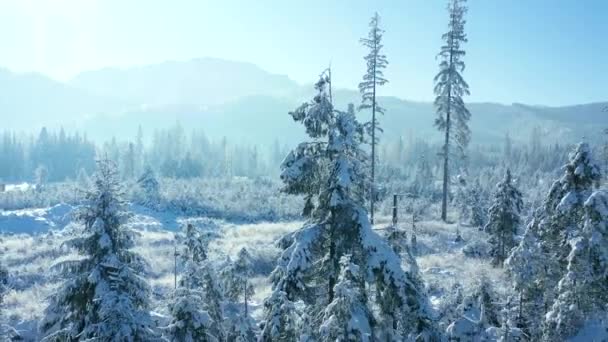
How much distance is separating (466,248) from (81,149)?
139 meters

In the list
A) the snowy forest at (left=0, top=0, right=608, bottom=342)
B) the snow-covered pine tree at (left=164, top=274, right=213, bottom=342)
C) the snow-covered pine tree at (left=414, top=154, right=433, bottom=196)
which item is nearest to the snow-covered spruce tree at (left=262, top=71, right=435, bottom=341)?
the snowy forest at (left=0, top=0, right=608, bottom=342)

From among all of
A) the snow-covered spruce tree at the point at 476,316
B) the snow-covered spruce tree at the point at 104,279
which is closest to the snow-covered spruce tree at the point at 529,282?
the snow-covered spruce tree at the point at 476,316

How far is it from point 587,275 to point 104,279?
1363 centimetres

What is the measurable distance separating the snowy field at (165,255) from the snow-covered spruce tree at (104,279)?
510mm

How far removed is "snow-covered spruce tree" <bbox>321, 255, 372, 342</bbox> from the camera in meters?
8.51

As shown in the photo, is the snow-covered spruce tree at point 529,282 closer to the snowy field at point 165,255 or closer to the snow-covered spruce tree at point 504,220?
the snowy field at point 165,255

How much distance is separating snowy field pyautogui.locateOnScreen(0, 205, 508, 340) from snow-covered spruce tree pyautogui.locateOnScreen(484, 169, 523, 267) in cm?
98

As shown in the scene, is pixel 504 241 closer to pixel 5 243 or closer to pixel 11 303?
pixel 11 303

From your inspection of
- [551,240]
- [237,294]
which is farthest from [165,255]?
[551,240]

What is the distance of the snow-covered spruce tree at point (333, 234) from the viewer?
28.8 ft

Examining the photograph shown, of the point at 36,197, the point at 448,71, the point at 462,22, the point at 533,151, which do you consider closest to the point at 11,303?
the point at 448,71

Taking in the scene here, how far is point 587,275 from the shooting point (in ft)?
49.8

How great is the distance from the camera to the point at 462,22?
115 ft

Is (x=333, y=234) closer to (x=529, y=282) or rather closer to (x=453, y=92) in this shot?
(x=529, y=282)
